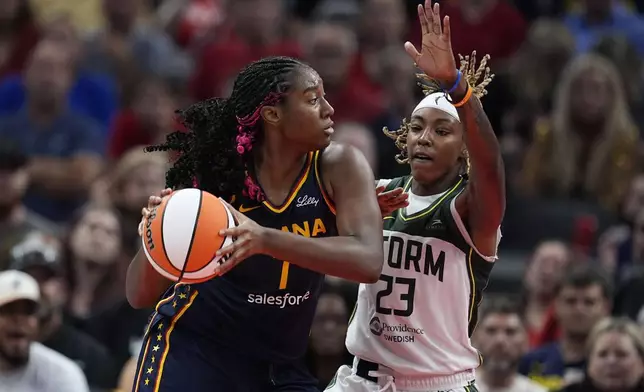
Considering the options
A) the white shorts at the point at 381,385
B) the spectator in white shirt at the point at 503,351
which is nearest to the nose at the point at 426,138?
the white shorts at the point at 381,385

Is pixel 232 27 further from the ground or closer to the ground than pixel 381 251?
further from the ground

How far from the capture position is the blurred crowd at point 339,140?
8.91 metres

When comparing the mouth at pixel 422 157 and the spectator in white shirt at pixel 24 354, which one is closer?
the mouth at pixel 422 157

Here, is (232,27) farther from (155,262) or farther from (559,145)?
(155,262)

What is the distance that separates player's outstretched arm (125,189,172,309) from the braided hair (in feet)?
1.18

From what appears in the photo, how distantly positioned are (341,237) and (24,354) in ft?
12.1

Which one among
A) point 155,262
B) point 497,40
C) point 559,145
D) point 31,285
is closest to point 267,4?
point 497,40

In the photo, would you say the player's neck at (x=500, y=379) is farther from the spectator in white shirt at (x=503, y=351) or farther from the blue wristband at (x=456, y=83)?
the blue wristband at (x=456, y=83)

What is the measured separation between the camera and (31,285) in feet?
27.2

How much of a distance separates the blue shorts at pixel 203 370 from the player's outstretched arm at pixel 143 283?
172 millimetres

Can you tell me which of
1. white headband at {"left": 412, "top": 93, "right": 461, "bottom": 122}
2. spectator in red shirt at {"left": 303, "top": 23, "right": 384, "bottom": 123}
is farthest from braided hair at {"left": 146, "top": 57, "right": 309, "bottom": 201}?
spectator in red shirt at {"left": 303, "top": 23, "right": 384, "bottom": 123}

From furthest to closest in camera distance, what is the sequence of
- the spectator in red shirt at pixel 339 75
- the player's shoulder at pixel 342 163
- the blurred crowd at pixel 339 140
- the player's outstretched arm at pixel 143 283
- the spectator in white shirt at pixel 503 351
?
the spectator in red shirt at pixel 339 75, the blurred crowd at pixel 339 140, the spectator in white shirt at pixel 503 351, the player's outstretched arm at pixel 143 283, the player's shoulder at pixel 342 163

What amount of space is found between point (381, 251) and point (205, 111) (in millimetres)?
1029

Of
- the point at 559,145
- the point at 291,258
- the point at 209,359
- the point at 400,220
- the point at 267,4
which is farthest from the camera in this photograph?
the point at 267,4
